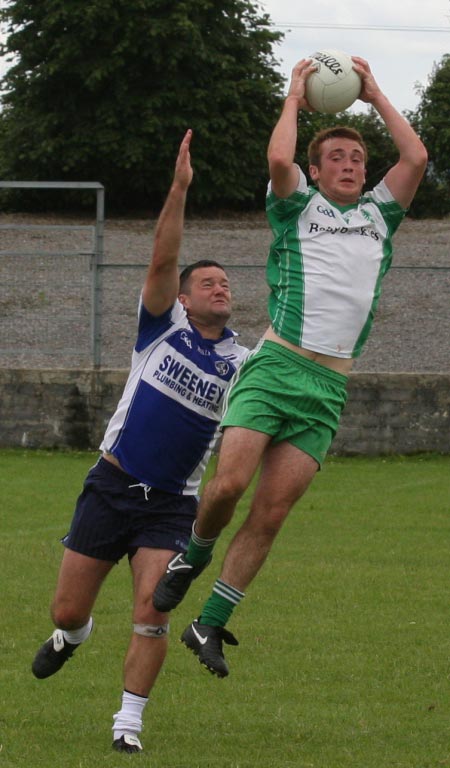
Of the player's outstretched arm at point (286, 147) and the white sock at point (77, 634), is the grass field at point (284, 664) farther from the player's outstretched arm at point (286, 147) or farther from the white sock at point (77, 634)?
the player's outstretched arm at point (286, 147)

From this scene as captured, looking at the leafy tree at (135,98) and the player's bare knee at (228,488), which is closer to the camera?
the player's bare knee at (228,488)

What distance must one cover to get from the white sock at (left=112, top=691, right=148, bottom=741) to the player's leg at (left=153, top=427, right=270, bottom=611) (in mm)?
496

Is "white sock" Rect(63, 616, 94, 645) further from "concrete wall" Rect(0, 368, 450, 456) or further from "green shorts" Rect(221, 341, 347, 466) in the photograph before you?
"concrete wall" Rect(0, 368, 450, 456)

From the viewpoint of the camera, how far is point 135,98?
31.8 m

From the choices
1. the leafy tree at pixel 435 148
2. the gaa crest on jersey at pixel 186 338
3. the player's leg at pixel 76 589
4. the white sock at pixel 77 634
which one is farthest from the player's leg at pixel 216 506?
the leafy tree at pixel 435 148

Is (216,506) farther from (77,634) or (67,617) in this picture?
(77,634)

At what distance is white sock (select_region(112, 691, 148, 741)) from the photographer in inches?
235

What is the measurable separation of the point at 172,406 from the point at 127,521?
600mm

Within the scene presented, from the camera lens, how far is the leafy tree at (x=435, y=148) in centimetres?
3400

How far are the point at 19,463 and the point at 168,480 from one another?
9721mm

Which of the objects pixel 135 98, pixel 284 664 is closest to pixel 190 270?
pixel 284 664

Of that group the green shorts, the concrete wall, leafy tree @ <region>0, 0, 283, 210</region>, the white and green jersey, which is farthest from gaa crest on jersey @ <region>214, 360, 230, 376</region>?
leafy tree @ <region>0, 0, 283, 210</region>

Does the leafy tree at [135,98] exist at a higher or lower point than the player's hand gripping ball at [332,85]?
lower

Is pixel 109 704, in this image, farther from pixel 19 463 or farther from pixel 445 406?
pixel 445 406
